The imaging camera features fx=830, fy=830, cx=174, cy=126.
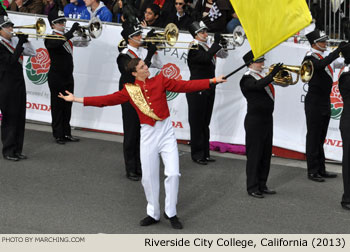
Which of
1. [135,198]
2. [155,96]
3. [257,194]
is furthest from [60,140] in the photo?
[155,96]

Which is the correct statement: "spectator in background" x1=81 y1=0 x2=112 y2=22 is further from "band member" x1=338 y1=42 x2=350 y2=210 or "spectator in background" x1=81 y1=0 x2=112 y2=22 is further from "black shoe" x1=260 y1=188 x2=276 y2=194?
"band member" x1=338 y1=42 x2=350 y2=210

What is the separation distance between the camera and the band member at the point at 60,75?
1289 centimetres

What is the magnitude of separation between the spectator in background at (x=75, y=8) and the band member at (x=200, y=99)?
348 centimetres

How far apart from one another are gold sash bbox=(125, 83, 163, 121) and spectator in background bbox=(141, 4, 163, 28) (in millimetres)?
4792

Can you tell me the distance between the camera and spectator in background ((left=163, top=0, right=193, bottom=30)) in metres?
13.8

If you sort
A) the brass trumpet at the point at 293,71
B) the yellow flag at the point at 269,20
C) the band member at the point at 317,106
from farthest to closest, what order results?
the band member at the point at 317,106 < the brass trumpet at the point at 293,71 < the yellow flag at the point at 269,20

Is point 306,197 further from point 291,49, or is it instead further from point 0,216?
point 0,216

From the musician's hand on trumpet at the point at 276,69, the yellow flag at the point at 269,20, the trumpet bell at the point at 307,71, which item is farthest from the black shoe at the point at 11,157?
the yellow flag at the point at 269,20

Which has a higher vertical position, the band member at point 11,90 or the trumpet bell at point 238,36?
the trumpet bell at point 238,36

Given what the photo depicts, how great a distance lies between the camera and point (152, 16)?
13.9m

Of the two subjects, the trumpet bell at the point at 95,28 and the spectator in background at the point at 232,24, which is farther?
the spectator in background at the point at 232,24

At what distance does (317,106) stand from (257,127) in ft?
3.56

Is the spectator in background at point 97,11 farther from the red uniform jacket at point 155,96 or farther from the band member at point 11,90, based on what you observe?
the red uniform jacket at point 155,96

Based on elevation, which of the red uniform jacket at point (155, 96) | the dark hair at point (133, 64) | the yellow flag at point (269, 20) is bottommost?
the red uniform jacket at point (155, 96)
